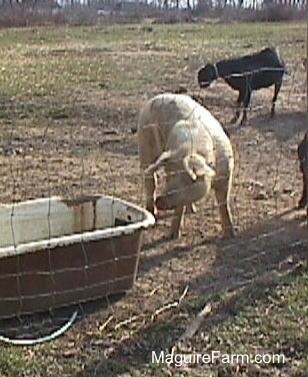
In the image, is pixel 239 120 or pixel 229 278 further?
pixel 239 120

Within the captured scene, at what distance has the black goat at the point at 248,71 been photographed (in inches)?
467

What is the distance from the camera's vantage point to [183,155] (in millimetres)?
5941

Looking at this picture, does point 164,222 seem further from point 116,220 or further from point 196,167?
point 116,220

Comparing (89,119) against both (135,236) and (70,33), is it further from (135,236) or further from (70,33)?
(70,33)

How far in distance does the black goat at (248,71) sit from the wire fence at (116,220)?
32.8 inches

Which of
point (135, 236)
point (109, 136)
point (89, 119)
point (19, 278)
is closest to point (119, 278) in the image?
point (135, 236)

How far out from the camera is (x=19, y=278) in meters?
4.79

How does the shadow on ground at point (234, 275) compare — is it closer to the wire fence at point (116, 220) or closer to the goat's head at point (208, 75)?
the wire fence at point (116, 220)

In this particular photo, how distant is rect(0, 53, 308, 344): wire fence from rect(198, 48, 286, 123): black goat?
833mm

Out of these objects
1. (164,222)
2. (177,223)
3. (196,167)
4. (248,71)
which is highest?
(196,167)

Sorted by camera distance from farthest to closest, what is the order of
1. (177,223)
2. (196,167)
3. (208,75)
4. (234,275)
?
(208,75)
(177,223)
(196,167)
(234,275)

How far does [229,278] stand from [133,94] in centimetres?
768

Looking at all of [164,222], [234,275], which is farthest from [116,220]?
[164,222]

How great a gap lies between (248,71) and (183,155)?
6.07 metres
